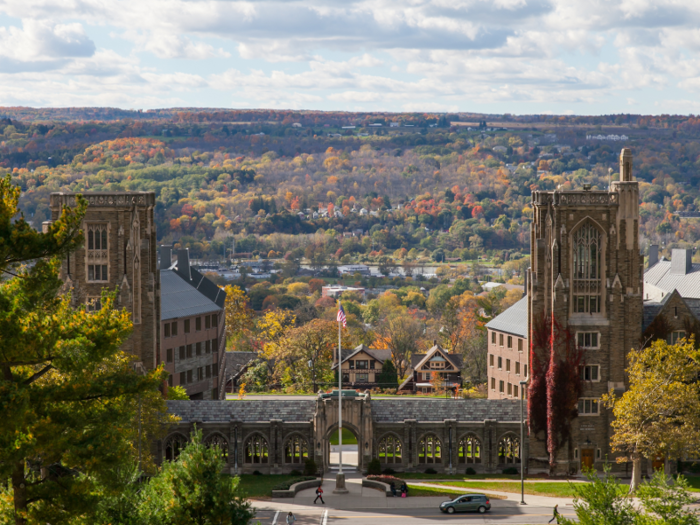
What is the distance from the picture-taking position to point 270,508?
64.1 meters

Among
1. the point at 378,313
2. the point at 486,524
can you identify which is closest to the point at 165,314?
the point at 486,524

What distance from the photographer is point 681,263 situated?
9538 cm

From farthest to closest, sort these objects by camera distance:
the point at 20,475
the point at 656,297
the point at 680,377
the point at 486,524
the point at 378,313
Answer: the point at 378,313
the point at 656,297
the point at 680,377
the point at 486,524
the point at 20,475

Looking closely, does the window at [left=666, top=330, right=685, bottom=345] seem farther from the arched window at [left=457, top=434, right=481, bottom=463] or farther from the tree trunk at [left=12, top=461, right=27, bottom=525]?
the tree trunk at [left=12, top=461, right=27, bottom=525]

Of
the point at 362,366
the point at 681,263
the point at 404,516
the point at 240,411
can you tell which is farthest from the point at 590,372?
the point at 362,366

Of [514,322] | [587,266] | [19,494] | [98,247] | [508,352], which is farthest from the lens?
[508,352]

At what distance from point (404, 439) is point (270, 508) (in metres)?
14.4

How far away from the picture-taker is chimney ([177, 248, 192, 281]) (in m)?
101

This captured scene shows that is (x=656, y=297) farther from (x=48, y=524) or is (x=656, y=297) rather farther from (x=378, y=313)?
(x=378, y=313)

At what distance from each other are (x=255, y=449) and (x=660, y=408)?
31.6 meters

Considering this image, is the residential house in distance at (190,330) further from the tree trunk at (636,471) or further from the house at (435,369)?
the tree trunk at (636,471)

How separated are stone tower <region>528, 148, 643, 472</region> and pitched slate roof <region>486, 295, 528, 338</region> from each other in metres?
16.9

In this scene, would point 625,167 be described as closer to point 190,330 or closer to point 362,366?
point 190,330

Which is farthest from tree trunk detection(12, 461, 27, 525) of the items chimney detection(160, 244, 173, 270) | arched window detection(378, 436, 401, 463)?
chimney detection(160, 244, 173, 270)
